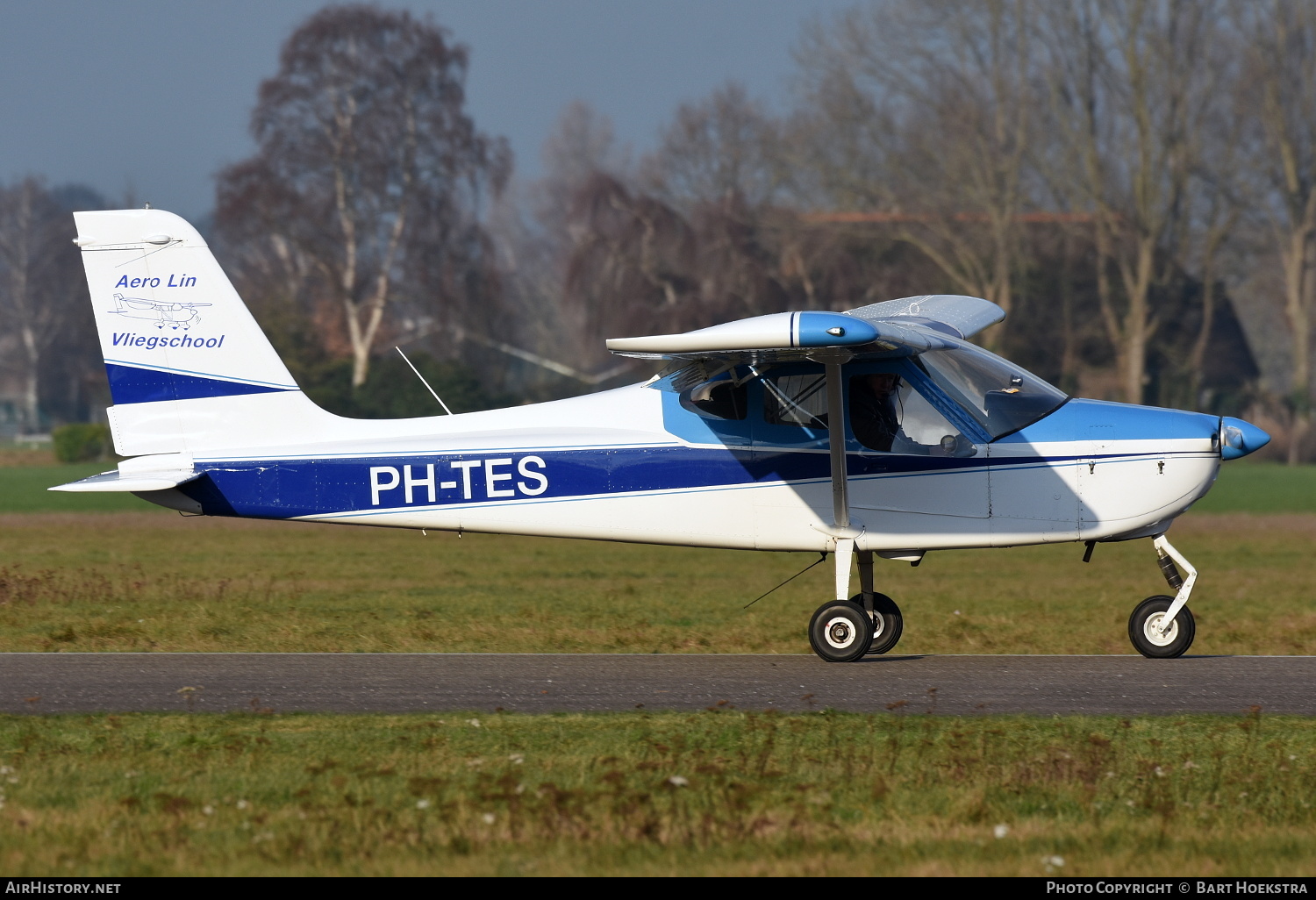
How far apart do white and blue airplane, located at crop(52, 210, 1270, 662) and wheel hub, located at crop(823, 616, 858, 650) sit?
22 mm

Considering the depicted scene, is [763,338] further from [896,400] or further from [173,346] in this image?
[173,346]

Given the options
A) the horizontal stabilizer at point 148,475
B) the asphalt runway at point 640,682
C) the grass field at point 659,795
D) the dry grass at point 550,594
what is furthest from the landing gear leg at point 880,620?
the horizontal stabilizer at point 148,475

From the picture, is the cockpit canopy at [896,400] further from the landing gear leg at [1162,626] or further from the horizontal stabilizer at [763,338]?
the landing gear leg at [1162,626]

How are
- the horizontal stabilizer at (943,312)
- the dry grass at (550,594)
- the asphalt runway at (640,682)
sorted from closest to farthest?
the asphalt runway at (640,682)
the dry grass at (550,594)
the horizontal stabilizer at (943,312)

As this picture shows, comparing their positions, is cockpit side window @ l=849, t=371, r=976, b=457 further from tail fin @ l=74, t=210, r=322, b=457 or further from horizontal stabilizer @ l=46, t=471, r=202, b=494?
horizontal stabilizer @ l=46, t=471, r=202, b=494

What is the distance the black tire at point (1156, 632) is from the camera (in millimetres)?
10328

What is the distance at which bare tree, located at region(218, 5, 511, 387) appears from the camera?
54.3 m

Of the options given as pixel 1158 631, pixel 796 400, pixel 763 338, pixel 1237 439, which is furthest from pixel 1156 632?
pixel 763 338

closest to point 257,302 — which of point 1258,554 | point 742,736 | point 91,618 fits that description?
point 1258,554

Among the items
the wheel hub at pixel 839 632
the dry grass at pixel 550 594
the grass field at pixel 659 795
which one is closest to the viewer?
the grass field at pixel 659 795

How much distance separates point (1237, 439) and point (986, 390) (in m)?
1.68

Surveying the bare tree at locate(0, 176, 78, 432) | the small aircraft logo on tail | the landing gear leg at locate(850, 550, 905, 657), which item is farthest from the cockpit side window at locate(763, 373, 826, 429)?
the bare tree at locate(0, 176, 78, 432)

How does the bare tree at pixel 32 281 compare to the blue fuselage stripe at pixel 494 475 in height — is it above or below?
above

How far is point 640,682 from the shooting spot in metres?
9.38
